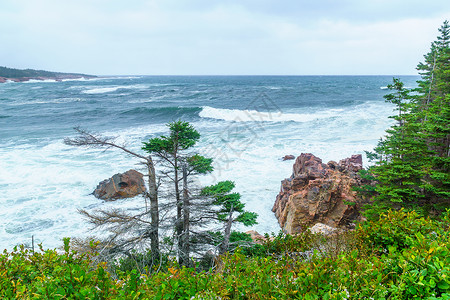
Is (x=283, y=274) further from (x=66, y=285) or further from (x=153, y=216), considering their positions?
(x=153, y=216)

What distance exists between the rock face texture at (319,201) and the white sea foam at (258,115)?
905 inches

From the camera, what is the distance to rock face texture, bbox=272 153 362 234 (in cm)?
1160

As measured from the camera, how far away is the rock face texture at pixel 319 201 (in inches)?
457

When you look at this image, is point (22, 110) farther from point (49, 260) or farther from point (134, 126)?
point (49, 260)

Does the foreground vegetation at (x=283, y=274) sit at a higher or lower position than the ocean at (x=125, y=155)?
higher

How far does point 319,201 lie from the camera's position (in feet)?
39.1

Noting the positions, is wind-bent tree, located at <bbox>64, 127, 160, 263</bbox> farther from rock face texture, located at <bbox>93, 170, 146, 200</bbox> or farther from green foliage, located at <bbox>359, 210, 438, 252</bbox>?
rock face texture, located at <bbox>93, 170, 146, 200</bbox>

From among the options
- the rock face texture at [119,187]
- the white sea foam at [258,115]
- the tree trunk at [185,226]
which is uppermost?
the white sea foam at [258,115]

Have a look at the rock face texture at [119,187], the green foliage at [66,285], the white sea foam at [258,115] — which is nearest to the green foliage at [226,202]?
the green foliage at [66,285]

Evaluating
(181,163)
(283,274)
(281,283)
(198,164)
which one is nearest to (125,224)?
(181,163)

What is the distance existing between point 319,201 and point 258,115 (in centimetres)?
2876

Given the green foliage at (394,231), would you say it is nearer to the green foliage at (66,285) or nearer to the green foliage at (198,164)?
the green foliage at (66,285)

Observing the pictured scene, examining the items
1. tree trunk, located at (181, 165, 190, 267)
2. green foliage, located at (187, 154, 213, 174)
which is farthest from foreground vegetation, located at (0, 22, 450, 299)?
green foliage, located at (187, 154, 213, 174)

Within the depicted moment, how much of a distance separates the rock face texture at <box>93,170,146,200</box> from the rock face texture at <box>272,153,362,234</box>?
8134 millimetres
